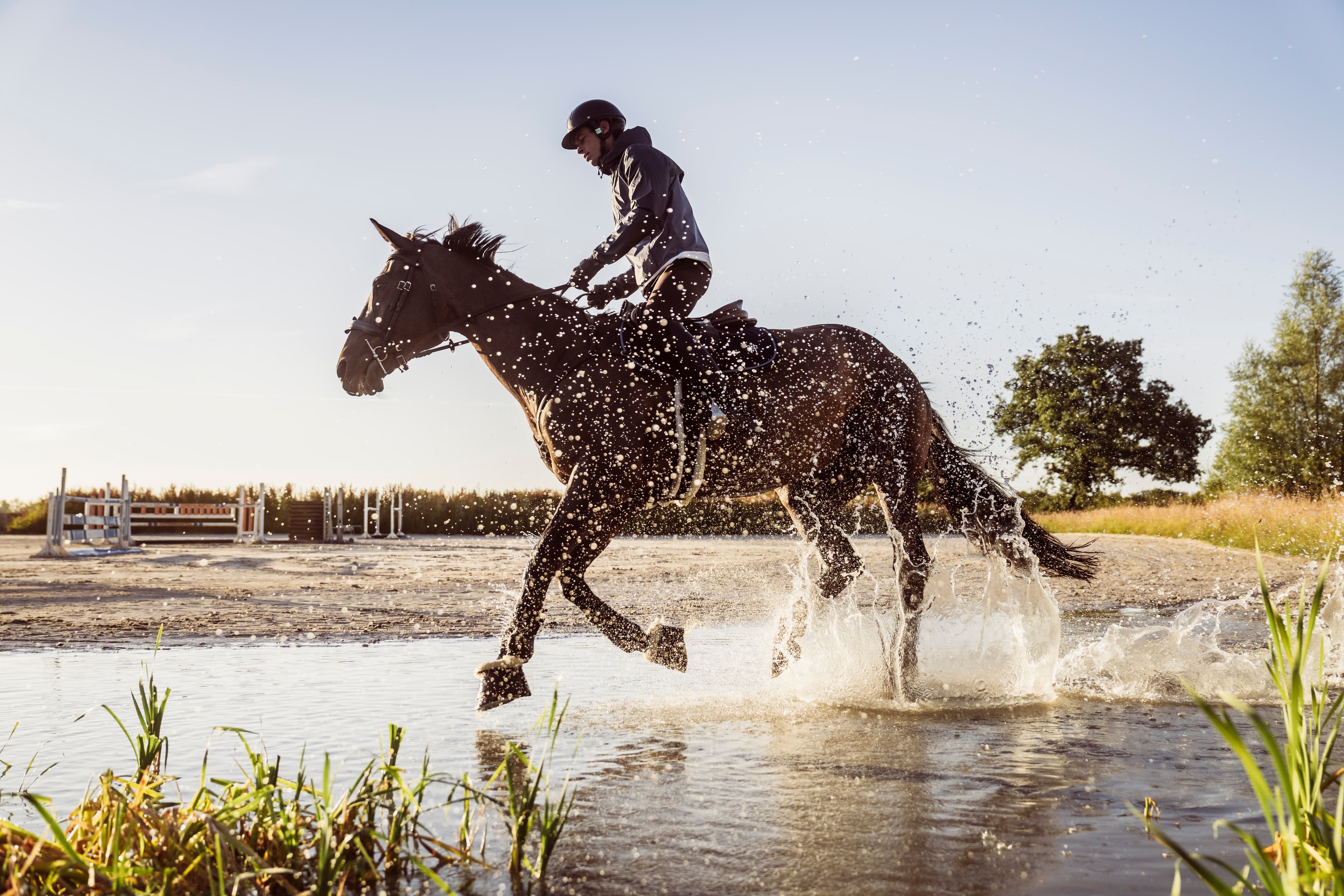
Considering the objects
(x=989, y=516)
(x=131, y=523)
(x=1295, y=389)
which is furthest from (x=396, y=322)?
(x=1295, y=389)

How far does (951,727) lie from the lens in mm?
4598

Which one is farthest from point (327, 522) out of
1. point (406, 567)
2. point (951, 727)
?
point (951, 727)

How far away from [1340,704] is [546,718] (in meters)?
3.30

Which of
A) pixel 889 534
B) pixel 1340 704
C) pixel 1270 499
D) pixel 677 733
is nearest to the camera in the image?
pixel 1340 704

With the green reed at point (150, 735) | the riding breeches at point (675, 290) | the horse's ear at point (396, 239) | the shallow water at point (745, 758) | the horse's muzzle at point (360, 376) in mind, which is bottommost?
the shallow water at point (745, 758)

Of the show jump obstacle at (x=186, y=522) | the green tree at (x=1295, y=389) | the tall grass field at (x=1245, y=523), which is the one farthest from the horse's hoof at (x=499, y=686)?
the green tree at (x=1295, y=389)

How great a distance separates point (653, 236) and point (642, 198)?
22 centimetres

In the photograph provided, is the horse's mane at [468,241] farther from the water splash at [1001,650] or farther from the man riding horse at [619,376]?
the water splash at [1001,650]

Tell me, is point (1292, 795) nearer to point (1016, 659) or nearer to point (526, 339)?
point (526, 339)

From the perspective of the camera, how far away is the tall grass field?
18141mm

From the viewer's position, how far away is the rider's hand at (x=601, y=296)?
580 cm

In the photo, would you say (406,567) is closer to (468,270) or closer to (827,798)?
(468,270)

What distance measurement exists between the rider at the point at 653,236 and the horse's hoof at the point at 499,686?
1.69 metres

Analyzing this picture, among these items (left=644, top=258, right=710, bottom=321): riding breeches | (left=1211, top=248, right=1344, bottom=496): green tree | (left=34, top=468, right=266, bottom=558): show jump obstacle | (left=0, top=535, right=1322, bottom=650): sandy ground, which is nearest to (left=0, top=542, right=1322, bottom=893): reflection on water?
(left=0, top=535, right=1322, bottom=650): sandy ground
